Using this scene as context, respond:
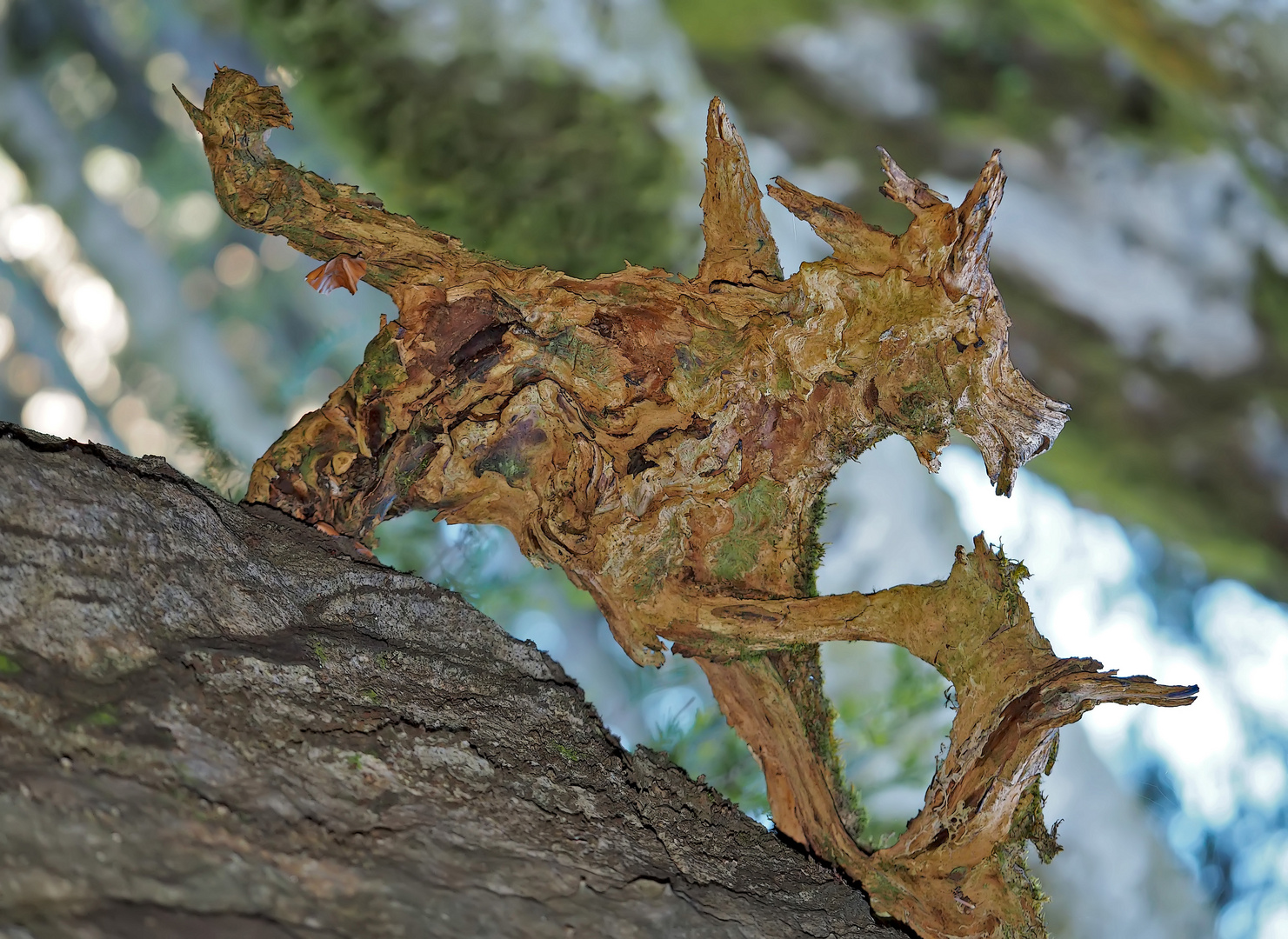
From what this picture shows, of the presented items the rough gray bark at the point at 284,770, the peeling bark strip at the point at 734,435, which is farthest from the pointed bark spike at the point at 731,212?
the rough gray bark at the point at 284,770

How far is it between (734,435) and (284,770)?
64cm

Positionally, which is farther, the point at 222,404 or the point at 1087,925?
the point at 1087,925

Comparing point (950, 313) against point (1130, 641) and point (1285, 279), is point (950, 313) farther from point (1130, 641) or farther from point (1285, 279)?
point (1130, 641)

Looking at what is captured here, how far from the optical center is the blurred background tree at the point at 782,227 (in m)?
2.26

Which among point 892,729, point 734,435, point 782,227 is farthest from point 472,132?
point 892,729

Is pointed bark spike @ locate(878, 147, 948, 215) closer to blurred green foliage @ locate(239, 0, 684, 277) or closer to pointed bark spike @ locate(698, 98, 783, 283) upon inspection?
pointed bark spike @ locate(698, 98, 783, 283)

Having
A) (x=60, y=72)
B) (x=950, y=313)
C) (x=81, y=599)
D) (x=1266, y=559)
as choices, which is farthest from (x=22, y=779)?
(x=1266, y=559)

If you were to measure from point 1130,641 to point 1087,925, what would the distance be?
0.82 m

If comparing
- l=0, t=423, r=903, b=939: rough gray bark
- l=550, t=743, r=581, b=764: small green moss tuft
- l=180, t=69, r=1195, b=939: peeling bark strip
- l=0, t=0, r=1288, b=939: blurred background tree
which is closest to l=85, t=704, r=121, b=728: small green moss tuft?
l=0, t=423, r=903, b=939: rough gray bark

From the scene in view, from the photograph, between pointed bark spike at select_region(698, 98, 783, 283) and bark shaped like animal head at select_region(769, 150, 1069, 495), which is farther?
pointed bark spike at select_region(698, 98, 783, 283)

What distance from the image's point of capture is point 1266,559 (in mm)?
2582

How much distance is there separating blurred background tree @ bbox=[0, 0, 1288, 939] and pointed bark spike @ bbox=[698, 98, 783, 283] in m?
1.29

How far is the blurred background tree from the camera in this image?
2.26 meters

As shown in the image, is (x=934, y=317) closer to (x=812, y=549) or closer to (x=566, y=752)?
(x=812, y=549)
